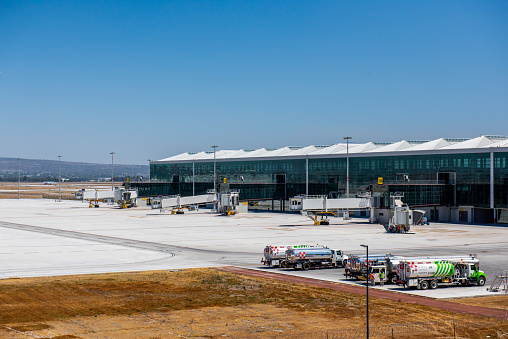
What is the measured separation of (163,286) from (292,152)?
123 m

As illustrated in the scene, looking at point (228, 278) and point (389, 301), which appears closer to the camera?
point (389, 301)

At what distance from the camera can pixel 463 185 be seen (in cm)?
12425

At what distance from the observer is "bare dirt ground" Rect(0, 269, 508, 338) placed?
121 feet

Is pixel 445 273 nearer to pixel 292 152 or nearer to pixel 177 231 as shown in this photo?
pixel 177 231

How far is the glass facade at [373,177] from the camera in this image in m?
121

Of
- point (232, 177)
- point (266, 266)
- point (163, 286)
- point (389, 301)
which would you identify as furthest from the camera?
point (232, 177)

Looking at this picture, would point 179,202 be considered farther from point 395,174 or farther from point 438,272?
point 438,272

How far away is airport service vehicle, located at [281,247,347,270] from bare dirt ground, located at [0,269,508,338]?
7.17m

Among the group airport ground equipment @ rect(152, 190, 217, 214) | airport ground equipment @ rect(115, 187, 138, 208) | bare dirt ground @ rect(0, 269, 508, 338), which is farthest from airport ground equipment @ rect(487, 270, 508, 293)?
airport ground equipment @ rect(115, 187, 138, 208)

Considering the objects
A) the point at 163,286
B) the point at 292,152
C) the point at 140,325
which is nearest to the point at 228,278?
the point at 163,286

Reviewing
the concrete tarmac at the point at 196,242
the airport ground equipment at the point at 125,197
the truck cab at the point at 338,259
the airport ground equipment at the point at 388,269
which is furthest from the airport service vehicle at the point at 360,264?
the airport ground equipment at the point at 125,197

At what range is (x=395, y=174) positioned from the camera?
455ft

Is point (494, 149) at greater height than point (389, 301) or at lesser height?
greater

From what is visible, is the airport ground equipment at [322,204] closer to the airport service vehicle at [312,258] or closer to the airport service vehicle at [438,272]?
the airport service vehicle at [312,258]
